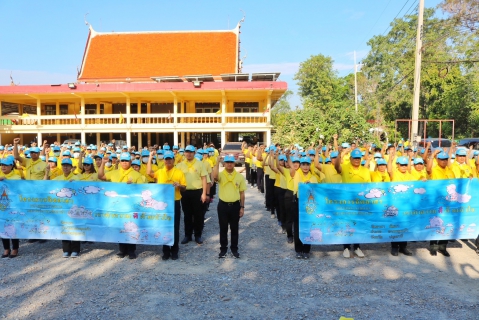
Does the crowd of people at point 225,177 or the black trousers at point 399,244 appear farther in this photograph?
the black trousers at point 399,244

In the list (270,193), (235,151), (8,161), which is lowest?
(270,193)

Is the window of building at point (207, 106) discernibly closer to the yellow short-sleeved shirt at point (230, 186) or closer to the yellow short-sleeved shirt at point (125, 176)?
the yellow short-sleeved shirt at point (125, 176)

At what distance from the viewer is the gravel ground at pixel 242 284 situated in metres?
4.34

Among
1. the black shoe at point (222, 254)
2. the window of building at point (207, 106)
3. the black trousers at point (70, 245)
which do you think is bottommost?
the black shoe at point (222, 254)

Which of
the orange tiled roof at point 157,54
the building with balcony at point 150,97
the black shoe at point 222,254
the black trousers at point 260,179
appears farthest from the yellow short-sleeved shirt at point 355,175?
the orange tiled roof at point 157,54

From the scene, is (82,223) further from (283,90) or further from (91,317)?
(283,90)

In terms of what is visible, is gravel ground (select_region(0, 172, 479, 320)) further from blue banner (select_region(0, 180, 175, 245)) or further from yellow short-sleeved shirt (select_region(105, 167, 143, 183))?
yellow short-sleeved shirt (select_region(105, 167, 143, 183))

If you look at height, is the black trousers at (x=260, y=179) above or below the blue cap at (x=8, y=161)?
below

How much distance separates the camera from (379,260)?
6.02 metres

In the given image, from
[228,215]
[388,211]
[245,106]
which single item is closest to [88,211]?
[228,215]

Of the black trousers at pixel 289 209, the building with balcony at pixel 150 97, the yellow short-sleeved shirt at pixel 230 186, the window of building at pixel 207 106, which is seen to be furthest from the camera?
the window of building at pixel 207 106

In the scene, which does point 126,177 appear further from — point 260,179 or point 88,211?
point 260,179

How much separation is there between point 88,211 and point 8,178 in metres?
1.57

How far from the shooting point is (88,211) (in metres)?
6.18
